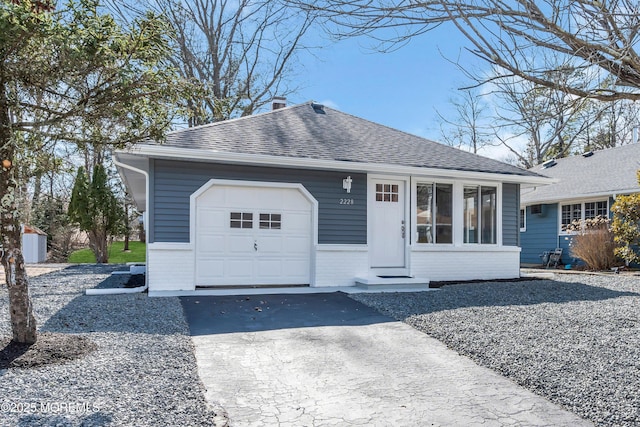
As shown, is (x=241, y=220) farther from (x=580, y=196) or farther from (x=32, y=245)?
(x=32, y=245)

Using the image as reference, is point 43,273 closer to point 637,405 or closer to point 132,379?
point 132,379

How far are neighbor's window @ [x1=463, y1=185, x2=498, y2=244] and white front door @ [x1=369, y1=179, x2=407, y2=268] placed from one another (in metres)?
1.68

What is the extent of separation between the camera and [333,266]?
368 inches

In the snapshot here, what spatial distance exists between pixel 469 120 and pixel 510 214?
2.86m

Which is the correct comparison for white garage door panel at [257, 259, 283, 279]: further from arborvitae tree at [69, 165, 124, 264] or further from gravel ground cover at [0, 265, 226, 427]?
arborvitae tree at [69, 165, 124, 264]

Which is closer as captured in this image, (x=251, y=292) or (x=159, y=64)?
(x=159, y=64)

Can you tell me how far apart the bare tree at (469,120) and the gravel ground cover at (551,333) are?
86.7 inches

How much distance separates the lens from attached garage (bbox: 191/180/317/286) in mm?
8625

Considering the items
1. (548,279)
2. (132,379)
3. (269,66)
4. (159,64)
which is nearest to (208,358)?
(132,379)

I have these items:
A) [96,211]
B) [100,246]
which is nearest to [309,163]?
[96,211]

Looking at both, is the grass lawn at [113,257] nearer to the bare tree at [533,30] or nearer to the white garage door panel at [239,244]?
the white garage door panel at [239,244]

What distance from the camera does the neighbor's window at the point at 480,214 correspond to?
10.6 meters

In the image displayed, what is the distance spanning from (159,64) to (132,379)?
2754 millimetres

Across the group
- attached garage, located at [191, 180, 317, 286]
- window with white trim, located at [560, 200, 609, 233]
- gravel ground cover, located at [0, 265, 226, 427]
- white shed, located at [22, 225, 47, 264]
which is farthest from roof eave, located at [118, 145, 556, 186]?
white shed, located at [22, 225, 47, 264]
